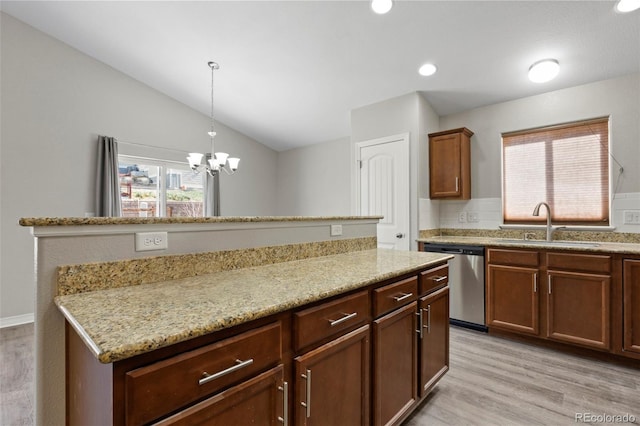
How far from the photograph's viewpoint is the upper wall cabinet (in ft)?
11.2

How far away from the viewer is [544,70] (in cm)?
272

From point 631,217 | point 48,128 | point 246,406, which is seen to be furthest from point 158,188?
point 631,217

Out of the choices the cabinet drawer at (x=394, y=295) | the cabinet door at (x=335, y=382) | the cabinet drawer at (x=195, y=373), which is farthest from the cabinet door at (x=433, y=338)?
the cabinet drawer at (x=195, y=373)

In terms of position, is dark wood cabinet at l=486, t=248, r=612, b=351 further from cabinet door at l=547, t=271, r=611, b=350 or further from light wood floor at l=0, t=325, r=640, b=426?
light wood floor at l=0, t=325, r=640, b=426

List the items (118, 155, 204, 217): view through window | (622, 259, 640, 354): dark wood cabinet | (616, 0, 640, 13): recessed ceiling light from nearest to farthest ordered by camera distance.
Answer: (616, 0, 640, 13): recessed ceiling light → (622, 259, 640, 354): dark wood cabinet → (118, 155, 204, 217): view through window

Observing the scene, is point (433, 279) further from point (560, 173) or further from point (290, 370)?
point (560, 173)

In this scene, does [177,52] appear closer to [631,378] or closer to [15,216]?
[15,216]

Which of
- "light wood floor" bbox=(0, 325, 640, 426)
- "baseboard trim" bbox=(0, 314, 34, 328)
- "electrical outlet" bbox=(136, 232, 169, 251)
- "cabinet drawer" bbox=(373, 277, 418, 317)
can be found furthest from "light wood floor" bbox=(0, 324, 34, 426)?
"cabinet drawer" bbox=(373, 277, 418, 317)

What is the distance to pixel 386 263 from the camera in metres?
1.73

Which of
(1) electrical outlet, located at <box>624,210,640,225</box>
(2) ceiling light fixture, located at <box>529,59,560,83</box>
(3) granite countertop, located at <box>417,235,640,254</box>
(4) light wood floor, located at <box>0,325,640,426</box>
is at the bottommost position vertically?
(4) light wood floor, located at <box>0,325,640,426</box>

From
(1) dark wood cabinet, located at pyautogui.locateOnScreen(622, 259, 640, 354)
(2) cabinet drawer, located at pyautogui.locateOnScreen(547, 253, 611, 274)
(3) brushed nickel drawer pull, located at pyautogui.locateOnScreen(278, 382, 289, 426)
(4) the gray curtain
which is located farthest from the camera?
(4) the gray curtain

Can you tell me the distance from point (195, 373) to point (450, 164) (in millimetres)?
3395

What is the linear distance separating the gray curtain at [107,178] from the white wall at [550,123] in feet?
13.7

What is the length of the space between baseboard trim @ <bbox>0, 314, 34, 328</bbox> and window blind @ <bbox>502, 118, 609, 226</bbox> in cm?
574
